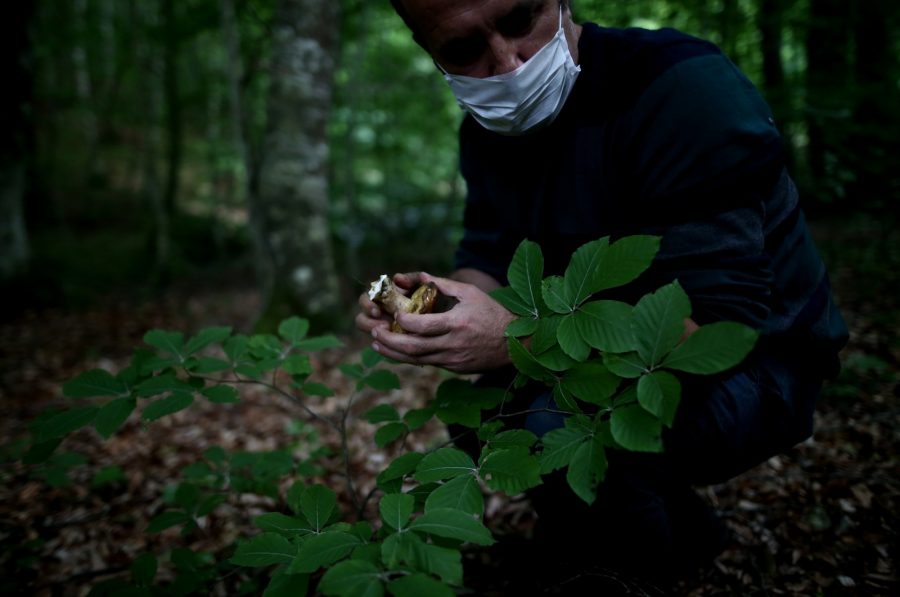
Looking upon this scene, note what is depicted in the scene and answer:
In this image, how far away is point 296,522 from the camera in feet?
3.67

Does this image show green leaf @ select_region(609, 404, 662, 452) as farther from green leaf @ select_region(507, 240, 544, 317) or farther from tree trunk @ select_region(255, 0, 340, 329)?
tree trunk @ select_region(255, 0, 340, 329)

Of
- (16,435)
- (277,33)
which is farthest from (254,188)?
(16,435)

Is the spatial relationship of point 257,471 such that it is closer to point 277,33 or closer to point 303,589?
point 303,589

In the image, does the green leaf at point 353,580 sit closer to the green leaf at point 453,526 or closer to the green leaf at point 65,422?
the green leaf at point 453,526

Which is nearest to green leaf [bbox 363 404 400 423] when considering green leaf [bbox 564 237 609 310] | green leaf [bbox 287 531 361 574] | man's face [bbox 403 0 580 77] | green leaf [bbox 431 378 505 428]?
green leaf [bbox 431 378 505 428]

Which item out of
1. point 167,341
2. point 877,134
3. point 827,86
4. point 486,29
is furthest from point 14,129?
point 827,86

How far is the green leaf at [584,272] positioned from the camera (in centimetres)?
96

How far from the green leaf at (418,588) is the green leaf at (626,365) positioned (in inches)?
19.3

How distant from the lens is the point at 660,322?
870 millimetres

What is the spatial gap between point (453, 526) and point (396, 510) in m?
0.14

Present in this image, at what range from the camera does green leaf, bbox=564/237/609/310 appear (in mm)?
955

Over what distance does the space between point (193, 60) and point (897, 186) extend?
20186 mm

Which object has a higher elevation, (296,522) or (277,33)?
(277,33)

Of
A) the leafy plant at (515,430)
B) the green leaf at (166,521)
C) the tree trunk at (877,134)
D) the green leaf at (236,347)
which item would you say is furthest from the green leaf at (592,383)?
the tree trunk at (877,134)
